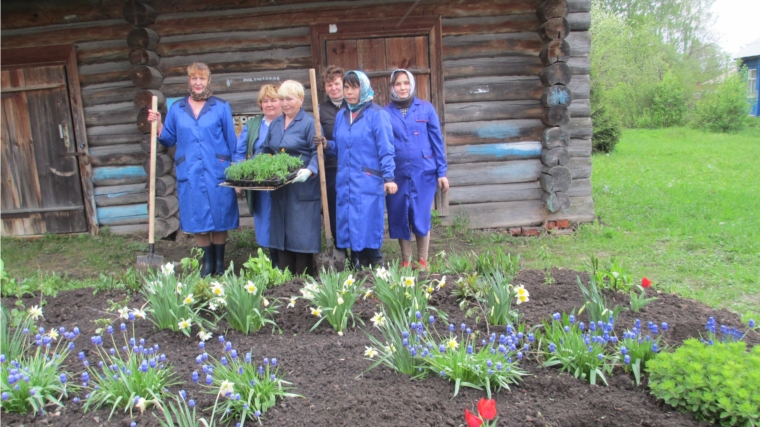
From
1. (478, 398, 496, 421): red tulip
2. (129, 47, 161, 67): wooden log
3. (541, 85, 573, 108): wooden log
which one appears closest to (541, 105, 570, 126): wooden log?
(541, 85, 573, 108): wooden log

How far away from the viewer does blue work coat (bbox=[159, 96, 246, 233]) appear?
16.7 feet

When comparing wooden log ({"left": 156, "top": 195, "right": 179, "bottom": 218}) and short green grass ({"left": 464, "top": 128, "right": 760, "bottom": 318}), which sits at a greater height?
wooden log ({"left": 156, "top": 195, "right": 179, "bottom": 218})

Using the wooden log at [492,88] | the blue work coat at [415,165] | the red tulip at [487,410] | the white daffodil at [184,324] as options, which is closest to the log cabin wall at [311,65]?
the wooden log at [492,88]

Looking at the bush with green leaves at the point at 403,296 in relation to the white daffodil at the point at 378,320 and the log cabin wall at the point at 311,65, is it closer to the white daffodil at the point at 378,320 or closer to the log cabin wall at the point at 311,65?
the white daffodil at the point at 378,320

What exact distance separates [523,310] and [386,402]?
3.95 feet

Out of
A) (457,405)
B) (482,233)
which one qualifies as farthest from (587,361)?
(482,233)

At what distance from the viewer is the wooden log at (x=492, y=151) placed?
711 centimetres

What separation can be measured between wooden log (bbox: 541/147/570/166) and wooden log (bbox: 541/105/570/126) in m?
0.31

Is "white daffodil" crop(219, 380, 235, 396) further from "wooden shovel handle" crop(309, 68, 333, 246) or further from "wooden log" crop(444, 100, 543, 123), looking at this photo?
Result: "wooden log" crop(444, 100, 543, 123)

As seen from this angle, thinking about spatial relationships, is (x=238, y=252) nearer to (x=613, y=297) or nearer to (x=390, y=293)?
(x=390, y=293)

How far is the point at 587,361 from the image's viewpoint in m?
2.54

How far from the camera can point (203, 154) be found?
5.14 meters

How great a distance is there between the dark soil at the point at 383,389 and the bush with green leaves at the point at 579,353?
0.05 m

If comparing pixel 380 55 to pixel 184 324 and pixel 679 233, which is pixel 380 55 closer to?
pixel 679 233
